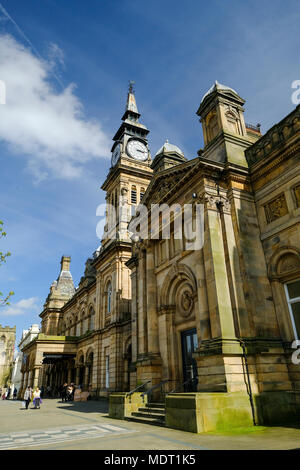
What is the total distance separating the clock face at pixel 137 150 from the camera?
4878cm

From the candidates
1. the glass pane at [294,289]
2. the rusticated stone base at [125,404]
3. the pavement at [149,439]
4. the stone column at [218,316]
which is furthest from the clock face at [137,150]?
the pavement at [149,439]

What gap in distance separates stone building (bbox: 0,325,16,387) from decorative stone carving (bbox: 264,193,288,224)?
314 feet

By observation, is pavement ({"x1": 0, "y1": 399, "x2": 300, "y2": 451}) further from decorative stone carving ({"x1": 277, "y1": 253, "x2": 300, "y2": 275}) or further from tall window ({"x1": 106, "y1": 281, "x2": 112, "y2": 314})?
tall window ({"x1": 106, "y1": 281, "x2": 112, "y2": 314})

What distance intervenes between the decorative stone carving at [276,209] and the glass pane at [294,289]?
119 inches

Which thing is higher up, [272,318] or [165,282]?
[165,282]

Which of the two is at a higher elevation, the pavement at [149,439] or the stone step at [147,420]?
the stone step at [147,420]

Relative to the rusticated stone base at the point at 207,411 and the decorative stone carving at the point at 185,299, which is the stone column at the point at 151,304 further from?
the rusticated stone base at the point at 207,411

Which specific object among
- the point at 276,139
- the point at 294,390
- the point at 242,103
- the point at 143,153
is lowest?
the point at 294,390

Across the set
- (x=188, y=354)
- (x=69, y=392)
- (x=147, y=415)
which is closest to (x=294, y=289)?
(x=188, y=354)

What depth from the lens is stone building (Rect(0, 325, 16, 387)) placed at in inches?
3661

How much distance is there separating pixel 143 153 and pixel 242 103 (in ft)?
104

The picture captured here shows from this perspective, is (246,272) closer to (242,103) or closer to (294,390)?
(294,390)
